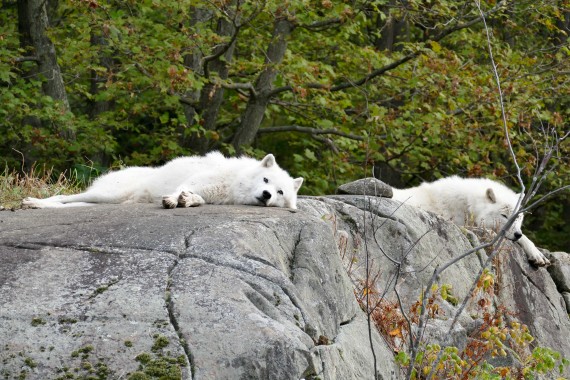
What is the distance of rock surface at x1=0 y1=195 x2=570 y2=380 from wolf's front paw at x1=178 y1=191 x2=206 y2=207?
219mm

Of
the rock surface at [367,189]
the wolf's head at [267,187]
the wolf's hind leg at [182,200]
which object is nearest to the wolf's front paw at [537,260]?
the rock surface at [367,189]

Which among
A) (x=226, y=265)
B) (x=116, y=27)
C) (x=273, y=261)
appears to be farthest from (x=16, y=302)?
(x=116, y=27)

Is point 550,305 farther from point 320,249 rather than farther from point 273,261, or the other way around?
point 273,261

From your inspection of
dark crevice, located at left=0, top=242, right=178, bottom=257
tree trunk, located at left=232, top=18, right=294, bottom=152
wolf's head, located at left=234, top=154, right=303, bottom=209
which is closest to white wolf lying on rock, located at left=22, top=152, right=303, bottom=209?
wolf's head, located at left=234, top=154, right=303, bottom=209

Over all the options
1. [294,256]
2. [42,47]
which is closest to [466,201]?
[294,256]

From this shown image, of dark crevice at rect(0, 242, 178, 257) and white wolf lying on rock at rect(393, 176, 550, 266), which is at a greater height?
dark crevice at rect(0, 242, 178, 257)

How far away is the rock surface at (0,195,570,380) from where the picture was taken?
4418 millimetres

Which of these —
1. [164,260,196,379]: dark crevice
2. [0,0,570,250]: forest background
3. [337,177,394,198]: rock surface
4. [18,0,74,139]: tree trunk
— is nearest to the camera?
[164,260,196,379]: dark crevice

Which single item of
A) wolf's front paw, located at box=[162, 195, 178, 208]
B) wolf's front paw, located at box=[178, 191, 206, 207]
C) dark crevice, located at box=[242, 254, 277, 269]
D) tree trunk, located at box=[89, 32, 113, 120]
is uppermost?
dark crevice, located at box=[242, 254, 277, 269]

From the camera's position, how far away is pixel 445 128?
568 inches

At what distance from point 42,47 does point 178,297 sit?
33.5 ft

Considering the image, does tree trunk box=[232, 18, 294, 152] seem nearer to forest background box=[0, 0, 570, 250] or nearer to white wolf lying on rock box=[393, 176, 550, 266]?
forest background box=[0, 0, 570, 250]

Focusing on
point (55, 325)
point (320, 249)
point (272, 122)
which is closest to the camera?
point (55, 325)

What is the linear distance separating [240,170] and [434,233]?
8.24 ft
